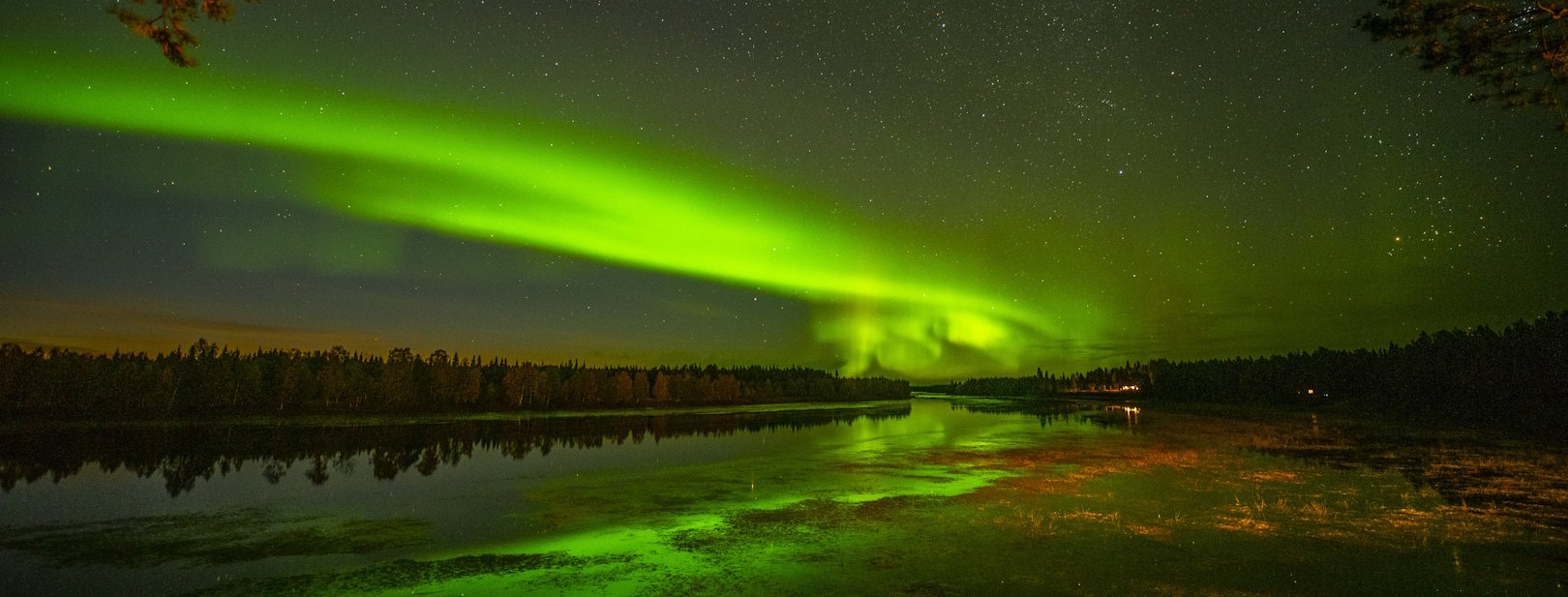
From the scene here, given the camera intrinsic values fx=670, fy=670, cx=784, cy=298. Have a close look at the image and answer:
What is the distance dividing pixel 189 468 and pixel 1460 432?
8565cm

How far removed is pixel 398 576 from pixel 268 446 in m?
41.7

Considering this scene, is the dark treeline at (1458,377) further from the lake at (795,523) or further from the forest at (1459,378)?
the lake at (795,523)

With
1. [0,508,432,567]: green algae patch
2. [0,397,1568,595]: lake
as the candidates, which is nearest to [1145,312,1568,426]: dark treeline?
[0,397,1568,595]: lake

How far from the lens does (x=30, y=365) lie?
255 ft

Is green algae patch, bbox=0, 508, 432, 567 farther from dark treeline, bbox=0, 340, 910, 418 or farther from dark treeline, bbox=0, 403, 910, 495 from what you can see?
dark treeline, bbox=0, 340, 910, 418

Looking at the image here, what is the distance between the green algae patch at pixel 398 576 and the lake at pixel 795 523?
0.27 feet

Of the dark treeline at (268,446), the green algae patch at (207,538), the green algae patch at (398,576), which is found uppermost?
the green algae patch at (398,576)

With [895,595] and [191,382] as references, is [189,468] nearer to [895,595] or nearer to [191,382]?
[895,595]

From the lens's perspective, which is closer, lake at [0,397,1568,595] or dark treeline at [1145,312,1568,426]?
lake at [0,397,1568,595]

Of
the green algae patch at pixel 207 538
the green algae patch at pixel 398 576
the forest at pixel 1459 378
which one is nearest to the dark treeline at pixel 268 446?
the green algae patch at pixel 207 538

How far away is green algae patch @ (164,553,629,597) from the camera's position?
11.4 m

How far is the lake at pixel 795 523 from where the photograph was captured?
1188cm

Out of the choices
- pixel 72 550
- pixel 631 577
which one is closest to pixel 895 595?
pixel 631 577

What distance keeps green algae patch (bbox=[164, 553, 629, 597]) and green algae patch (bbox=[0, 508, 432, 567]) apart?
208 centimetres
